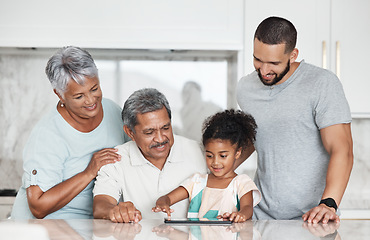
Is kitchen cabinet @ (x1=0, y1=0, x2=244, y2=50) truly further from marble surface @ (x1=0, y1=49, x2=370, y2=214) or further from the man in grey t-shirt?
the man in grey t-shirt

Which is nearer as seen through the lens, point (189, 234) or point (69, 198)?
point (189, 234)

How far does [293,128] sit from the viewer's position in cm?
172

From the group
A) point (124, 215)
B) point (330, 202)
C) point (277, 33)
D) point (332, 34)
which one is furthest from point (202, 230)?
point (332, 34)

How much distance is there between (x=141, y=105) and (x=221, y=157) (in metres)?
0.36

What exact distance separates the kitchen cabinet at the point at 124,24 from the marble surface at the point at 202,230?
130 cm

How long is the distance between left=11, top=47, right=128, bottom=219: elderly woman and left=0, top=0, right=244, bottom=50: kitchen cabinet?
0.70 m

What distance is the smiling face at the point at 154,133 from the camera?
5.83 ft

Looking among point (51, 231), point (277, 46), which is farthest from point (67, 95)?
point (277, 46)

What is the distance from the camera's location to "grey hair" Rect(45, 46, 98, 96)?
178 cm

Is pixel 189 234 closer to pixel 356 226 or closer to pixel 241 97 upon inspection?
pixel 356 226

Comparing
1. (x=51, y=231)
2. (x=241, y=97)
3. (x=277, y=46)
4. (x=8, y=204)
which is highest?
(x=277, y=46)

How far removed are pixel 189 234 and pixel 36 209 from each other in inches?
31.5

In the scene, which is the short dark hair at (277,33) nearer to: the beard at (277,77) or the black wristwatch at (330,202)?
the beard at (277,77)

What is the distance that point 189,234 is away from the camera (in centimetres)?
124
